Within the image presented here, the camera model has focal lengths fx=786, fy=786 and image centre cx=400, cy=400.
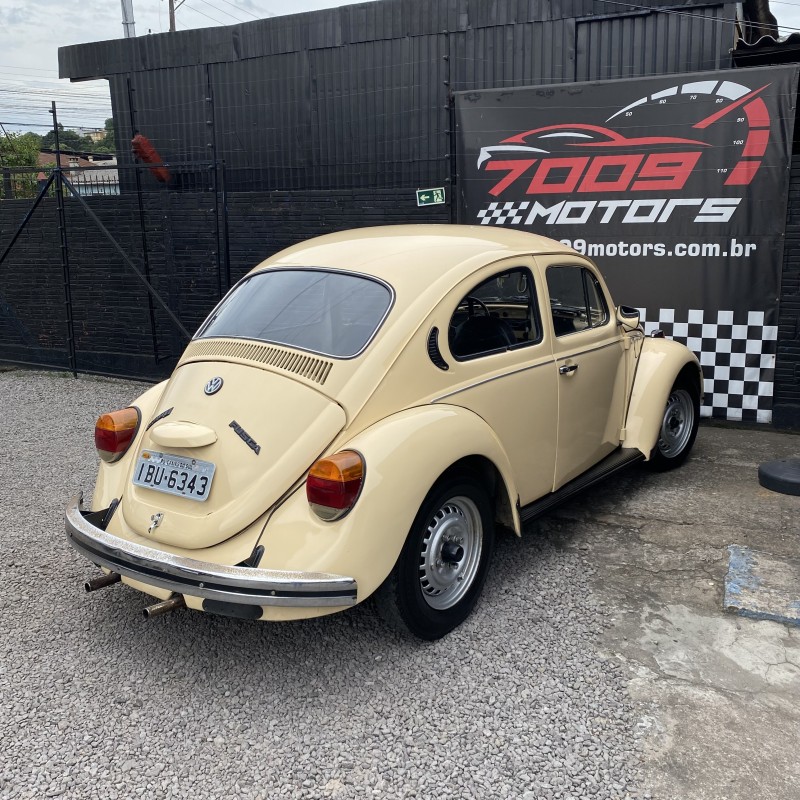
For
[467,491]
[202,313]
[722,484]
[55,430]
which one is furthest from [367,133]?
[467,491]

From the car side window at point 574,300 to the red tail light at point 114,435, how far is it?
2.28 metres

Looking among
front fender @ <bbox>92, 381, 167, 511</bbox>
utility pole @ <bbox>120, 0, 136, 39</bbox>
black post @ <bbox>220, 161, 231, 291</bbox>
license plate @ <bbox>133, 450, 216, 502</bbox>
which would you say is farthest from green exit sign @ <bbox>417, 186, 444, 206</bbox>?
utility pole @ <bbox>120, 0, 136, 39</bbox>

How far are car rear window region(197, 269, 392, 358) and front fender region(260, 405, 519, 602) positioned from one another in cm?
48

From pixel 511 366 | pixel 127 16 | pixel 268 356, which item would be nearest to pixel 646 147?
pixel 511 366

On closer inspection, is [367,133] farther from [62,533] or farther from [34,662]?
[34,662]

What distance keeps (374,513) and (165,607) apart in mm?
881

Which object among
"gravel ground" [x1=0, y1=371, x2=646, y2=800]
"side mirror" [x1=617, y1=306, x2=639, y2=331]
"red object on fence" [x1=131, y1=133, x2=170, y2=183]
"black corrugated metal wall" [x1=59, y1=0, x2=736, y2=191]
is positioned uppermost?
"black corrugated metal wall" [x1=59, y1=0, x2=736, y2=191]

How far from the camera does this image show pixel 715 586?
12.9ft

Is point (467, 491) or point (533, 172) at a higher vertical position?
point (533, 172)

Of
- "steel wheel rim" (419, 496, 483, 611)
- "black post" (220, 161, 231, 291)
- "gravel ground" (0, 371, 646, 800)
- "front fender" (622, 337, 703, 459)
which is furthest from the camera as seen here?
"black post" (220, 161, 231, 291)

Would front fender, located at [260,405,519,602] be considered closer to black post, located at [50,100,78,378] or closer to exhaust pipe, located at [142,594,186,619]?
exhaust pipe, located at [142,594,186,619]

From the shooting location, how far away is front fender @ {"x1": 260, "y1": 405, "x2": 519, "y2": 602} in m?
2.96

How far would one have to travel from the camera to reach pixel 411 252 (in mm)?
3891

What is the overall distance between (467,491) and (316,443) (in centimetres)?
77
